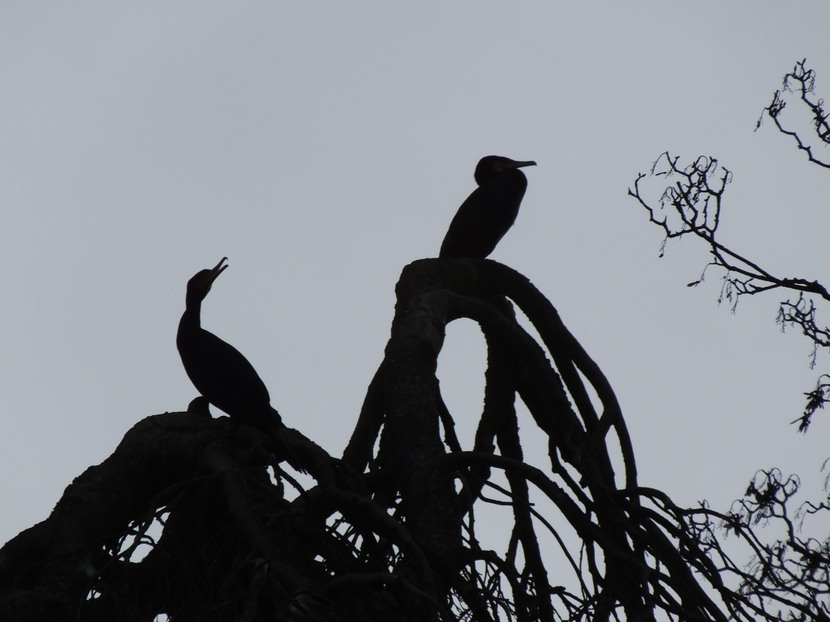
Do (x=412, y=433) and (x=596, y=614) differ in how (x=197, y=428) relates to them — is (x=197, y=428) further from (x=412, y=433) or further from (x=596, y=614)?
(x=596, y=614)

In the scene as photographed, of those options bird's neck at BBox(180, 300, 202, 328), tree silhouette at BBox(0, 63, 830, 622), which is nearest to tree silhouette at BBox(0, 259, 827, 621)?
tree silhouette at BBox(0, 63, 830, 622)

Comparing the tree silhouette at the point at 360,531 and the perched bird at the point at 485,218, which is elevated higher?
the perched bird at the point at 485,218

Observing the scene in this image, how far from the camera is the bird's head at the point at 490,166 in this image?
8375 mm

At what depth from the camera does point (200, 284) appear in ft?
19.4

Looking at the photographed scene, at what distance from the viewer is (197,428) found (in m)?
3.61

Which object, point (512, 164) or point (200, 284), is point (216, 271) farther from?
point (512, 164)

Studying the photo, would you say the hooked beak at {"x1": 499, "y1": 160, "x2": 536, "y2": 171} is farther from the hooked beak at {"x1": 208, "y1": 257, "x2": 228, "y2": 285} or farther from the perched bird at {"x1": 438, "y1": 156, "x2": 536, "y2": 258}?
the hooked beak at {"x1": 208, "y1": 257, "x2": 228, "y2": 285}

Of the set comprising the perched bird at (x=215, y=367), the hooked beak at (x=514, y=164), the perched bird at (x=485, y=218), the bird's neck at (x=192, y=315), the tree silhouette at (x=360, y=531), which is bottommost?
the tree silhouette at (x=360, y=531)

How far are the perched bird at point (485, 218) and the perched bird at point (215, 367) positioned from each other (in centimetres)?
206

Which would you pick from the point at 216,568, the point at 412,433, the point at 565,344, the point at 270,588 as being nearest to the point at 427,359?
the point at 412,433

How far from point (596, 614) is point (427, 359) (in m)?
1.35

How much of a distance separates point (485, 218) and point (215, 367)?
2830 mm

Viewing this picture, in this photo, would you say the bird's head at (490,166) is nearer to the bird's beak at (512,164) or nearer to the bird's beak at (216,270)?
the bird's beak at (512,164)

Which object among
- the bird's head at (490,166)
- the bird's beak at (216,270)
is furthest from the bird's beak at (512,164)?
the bird's beak at (216,270)
